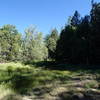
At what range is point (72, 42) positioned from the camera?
33344 millimetres

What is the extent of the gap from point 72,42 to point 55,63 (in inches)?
218

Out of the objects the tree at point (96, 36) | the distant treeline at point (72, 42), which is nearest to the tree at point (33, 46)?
the distant treeline at point (72, 42)

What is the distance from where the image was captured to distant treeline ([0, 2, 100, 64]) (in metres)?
29.6

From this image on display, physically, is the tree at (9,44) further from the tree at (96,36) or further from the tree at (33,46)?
the tree at (96,36)

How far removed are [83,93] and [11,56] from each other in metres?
55.1

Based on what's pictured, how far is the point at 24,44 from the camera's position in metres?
67.4

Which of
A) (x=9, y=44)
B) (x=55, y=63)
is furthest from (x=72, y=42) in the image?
(x=9, y=44)

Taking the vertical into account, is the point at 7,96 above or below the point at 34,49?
below

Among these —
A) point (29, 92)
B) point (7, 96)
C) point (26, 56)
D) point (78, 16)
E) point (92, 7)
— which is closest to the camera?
point (7, 96)

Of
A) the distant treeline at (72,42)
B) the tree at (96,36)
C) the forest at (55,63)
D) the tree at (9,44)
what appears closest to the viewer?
the forest at (55,63)

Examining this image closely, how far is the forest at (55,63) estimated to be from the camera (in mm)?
7047

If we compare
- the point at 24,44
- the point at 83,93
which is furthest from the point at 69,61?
the point at 24,44

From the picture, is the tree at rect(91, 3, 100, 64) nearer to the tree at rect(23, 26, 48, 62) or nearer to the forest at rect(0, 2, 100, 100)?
the forest at rect(0, 2, 100, 100)

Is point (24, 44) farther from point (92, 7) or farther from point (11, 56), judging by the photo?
point (92, 7)
